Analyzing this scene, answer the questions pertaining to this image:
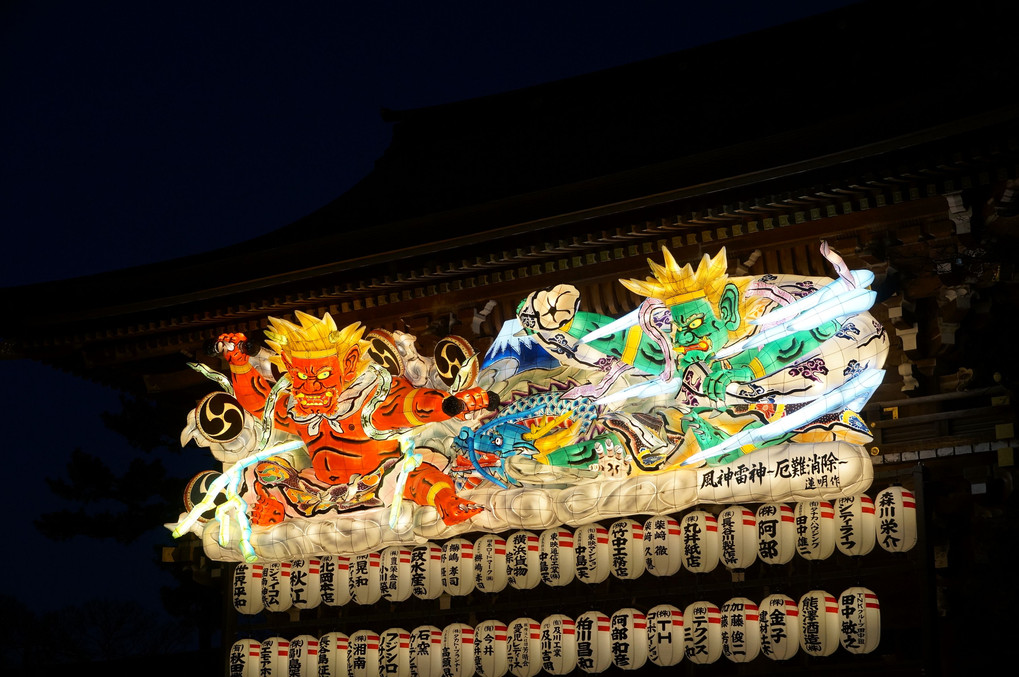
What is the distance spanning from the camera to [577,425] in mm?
9797

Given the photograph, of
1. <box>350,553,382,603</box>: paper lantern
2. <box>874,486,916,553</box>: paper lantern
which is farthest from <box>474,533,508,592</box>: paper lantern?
<box>874,486,916,553</box>: paper lantern

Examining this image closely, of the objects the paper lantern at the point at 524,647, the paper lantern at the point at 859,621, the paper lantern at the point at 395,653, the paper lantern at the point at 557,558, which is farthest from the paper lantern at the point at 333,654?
the paper lantern at the point at 859,621

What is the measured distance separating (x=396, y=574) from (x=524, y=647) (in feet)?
4.43

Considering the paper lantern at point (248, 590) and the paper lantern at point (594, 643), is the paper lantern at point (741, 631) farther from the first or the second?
the paper lantern at point (248, 590)

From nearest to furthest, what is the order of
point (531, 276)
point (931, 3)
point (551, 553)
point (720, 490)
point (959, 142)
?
point (959, 142), point (720, 490), point (551, 553), point (531, 276), point (931, 3)

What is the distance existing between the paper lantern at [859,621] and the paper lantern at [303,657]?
4.60m

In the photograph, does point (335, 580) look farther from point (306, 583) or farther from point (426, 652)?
point (426, 652)

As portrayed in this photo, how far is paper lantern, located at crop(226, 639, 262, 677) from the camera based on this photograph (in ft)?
34.7

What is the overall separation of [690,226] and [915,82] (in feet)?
9.10

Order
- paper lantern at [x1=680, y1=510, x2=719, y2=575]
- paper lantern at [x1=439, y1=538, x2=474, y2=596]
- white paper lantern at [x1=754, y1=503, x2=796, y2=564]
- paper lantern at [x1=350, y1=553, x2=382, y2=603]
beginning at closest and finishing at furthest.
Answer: white paper lantern at [x1=754, y1=503, x2=796, y2=564] < paper lantern at [x1=680, y1=510, x2=719, y2=575] < paper lantern at [x1=439, y1=538, x2=474, y2=596] < paper lantern at [x1=350, y1=553, x2=382, y2=603]

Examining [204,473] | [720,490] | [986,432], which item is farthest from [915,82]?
[204,473]

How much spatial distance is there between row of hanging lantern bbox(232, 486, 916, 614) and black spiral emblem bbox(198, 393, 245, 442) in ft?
4.02

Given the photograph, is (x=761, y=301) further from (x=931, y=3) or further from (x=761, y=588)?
(x=931, y=3)

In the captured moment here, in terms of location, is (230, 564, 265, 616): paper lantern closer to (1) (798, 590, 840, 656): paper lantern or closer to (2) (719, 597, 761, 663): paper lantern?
(2) (719, 597, 761, 663): paper lantern
